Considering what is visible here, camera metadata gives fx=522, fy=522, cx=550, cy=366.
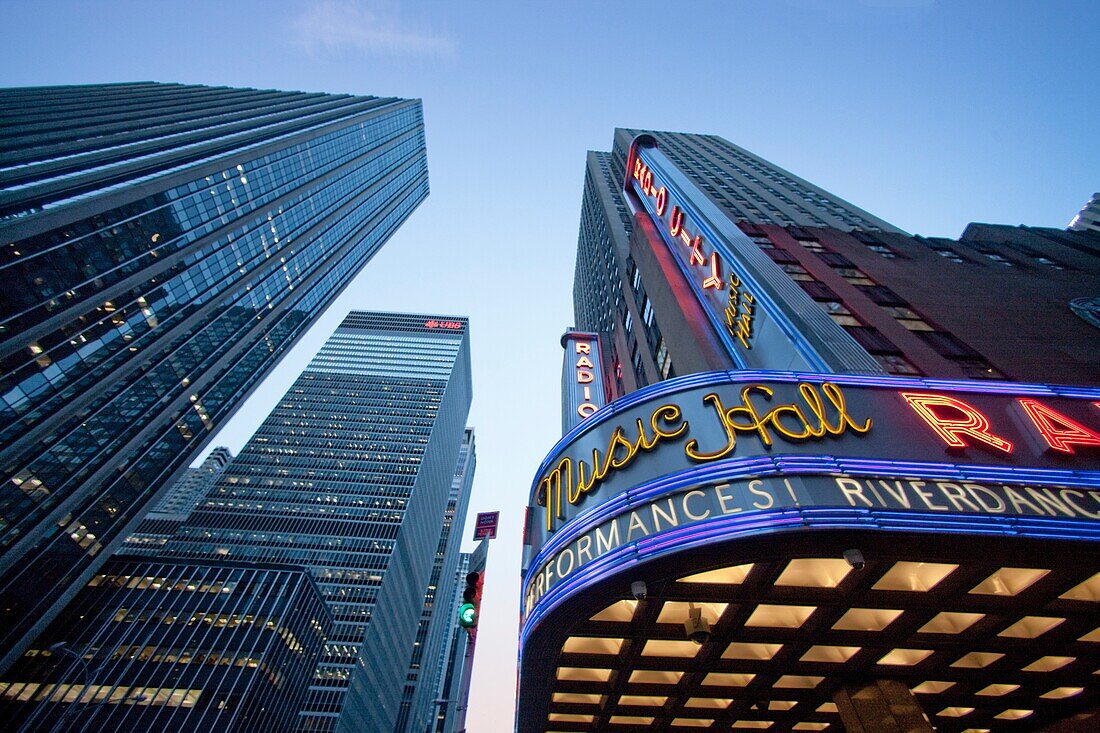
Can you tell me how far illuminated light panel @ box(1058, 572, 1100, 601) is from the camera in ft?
40.4

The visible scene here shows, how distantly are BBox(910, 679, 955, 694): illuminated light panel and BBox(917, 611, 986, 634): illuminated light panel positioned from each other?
11.3 ft

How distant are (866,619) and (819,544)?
490cm

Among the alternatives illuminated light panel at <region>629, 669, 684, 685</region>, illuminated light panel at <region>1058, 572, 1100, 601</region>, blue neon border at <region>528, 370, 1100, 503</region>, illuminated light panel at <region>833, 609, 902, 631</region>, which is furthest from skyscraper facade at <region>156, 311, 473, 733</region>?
illuminated light panel at <region>1058, 572, 1100, 601</region>

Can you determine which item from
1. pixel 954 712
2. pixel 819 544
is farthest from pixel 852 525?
pixel 954 712

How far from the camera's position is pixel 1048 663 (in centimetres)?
1521

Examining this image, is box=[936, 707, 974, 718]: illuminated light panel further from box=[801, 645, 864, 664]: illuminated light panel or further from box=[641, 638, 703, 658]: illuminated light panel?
box=[641, 638, 703, 658]: illuminated light panel

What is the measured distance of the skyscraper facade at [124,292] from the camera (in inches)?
2709

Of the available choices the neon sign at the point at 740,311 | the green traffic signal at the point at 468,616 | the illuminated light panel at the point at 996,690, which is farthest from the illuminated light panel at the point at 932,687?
the green traffic signal at the point at 468,616

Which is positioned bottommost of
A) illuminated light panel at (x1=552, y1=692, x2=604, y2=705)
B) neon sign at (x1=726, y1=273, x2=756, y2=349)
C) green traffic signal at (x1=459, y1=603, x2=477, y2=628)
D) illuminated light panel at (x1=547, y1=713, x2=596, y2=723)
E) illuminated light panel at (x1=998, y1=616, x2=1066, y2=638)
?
green traffic signal at (x1=459, y1=603, x2=477, y2=628)

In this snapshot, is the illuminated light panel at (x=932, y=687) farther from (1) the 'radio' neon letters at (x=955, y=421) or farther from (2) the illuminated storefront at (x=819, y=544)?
(1) the 'radio' neon letters at (x=955, y=421)

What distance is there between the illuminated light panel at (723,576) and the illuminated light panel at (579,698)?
759 centimetres

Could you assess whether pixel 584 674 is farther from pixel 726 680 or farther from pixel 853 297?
pixel 853 297

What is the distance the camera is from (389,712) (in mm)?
155875

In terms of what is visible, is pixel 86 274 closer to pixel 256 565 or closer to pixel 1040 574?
pixel 256 565
